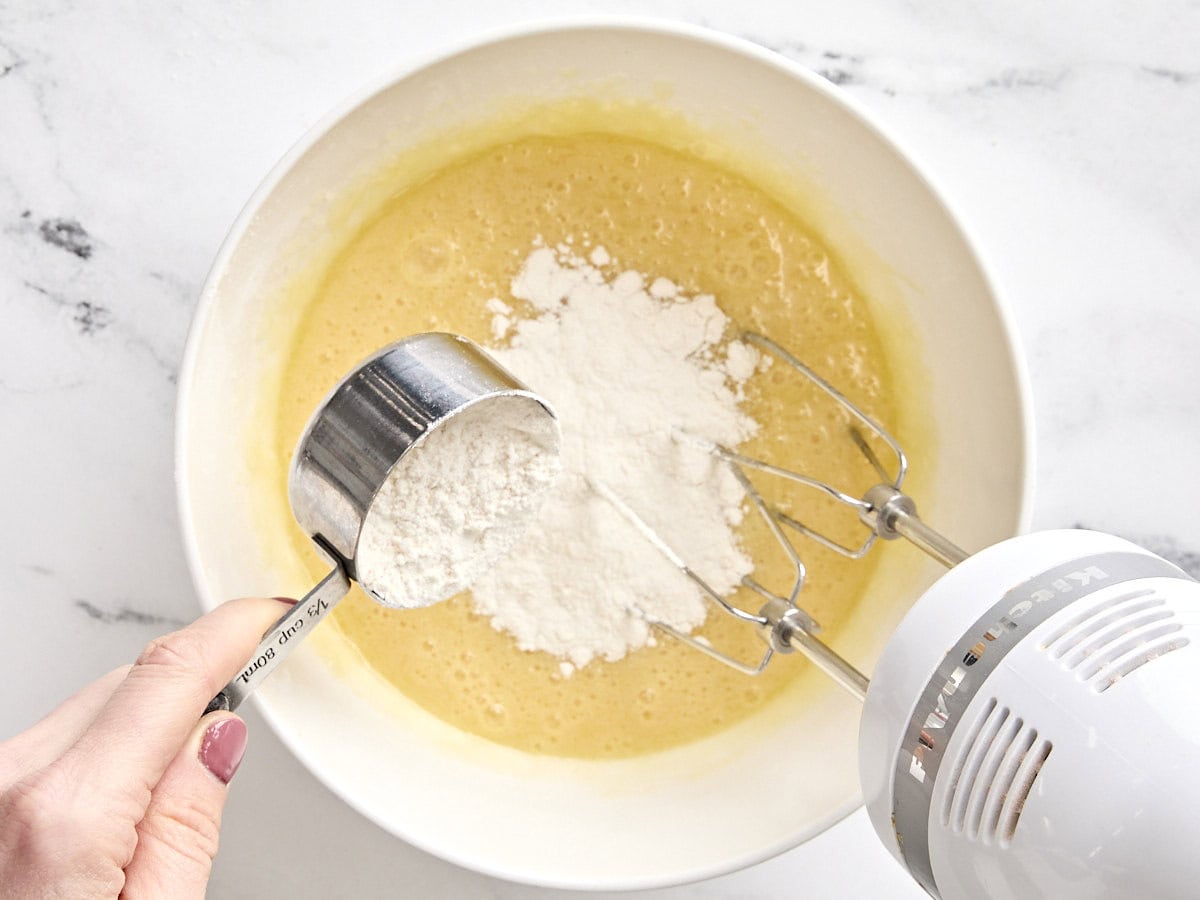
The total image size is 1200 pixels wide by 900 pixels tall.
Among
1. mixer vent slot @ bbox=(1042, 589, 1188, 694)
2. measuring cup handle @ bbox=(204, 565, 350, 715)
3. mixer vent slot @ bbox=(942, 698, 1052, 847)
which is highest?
mixer vent slot @ bbox=(1042, 589, 1188, 694)

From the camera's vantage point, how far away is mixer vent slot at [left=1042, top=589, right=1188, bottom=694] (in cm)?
57

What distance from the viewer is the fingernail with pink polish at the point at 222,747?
27.9 inches

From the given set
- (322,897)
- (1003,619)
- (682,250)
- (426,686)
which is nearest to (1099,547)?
(1003,619)

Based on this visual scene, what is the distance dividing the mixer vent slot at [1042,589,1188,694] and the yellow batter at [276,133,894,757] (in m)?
0.44

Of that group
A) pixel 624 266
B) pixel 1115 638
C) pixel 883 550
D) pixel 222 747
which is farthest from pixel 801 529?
pixel 222 747

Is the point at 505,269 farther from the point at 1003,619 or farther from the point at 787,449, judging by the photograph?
the point at 1003,619

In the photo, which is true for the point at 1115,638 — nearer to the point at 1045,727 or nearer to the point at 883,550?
the point at 1045,727

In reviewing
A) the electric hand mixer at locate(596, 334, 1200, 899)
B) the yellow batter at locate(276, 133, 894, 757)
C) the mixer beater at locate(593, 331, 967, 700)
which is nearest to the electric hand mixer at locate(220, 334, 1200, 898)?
the electric hand mixer at locate(596, 334, 1200, 899)

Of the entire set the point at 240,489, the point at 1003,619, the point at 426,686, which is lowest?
the point at 426,686

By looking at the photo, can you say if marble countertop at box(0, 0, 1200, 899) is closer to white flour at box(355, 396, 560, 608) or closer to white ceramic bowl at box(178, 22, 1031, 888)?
white ceramic bowl at box(178, 22, 1031, 888)

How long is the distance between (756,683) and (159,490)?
588 mm

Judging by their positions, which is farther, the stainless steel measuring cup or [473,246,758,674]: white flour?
[473,246,758,674]: white flour

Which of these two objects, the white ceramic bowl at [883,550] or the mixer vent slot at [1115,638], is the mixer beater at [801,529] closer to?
the white ceramic bowl at [883,550]

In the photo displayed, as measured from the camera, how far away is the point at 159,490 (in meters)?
0.96
